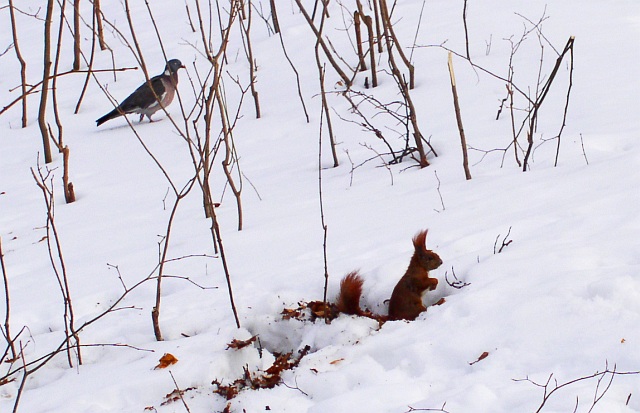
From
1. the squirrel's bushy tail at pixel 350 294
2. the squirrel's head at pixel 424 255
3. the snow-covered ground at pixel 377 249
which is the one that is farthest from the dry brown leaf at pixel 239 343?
the squirrel's head at pixel 424 255

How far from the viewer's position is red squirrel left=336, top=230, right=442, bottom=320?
2.68m

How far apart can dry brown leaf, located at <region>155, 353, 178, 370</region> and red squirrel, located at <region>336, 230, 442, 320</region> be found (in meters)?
0.64

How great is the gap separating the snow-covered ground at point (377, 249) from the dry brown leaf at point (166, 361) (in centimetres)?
3

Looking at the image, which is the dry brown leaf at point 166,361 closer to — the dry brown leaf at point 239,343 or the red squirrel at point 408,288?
the dry brown leaf at point 239,343

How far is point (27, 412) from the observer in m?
2.47

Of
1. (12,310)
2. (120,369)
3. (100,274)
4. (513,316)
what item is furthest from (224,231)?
(513,316)

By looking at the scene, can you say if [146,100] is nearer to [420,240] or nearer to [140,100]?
[140,100]

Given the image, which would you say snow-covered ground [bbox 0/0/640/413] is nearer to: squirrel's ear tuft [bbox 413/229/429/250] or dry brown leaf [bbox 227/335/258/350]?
dry brown leaf [bbox 227/335/258/350]

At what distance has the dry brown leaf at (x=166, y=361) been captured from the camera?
260 cm

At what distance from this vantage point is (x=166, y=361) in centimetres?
262

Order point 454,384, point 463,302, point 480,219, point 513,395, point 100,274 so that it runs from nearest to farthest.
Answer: point 513,395, point 454,384, point 463,302, point 480,219, point 100,274

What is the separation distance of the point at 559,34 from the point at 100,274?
13.7ft

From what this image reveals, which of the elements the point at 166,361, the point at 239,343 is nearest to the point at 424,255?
the point at 239,343

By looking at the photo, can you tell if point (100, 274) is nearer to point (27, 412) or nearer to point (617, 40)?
point (27, 412)
